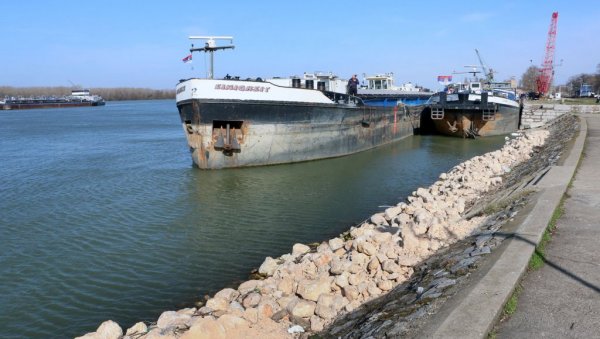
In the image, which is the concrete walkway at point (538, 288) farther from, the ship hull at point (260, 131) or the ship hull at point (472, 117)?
the ship hull at point (472, 117)

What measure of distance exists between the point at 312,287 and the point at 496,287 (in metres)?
2.46

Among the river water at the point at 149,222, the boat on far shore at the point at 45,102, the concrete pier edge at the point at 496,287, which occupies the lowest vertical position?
the river water at the point at 149,222

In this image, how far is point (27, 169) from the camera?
66.2 feet

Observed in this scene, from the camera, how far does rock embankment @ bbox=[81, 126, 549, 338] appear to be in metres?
5.60

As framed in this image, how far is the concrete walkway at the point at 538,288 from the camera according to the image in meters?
3.88

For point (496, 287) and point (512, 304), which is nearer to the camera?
point (512, 304)

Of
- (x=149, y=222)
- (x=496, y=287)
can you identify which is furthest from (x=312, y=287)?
(x=149, y=222)

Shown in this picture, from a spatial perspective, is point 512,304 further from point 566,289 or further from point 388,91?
point 388,91

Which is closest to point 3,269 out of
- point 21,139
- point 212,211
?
point 212,211

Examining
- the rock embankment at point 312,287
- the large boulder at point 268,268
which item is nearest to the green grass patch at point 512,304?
the rock embankment at point 312,287

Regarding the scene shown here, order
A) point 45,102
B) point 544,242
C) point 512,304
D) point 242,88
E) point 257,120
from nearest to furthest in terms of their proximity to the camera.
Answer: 1. point 512,304
2. point 544,242
3. point 242,88
4. point 257,120
5. point 45,102

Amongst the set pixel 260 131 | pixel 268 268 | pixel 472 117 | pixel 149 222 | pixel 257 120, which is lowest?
pixel 149 222

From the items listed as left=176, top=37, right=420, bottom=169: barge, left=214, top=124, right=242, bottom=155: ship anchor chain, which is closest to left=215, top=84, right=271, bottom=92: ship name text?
left=176, top=37, right=420, bottom=169: barge

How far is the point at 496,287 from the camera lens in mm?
4465
